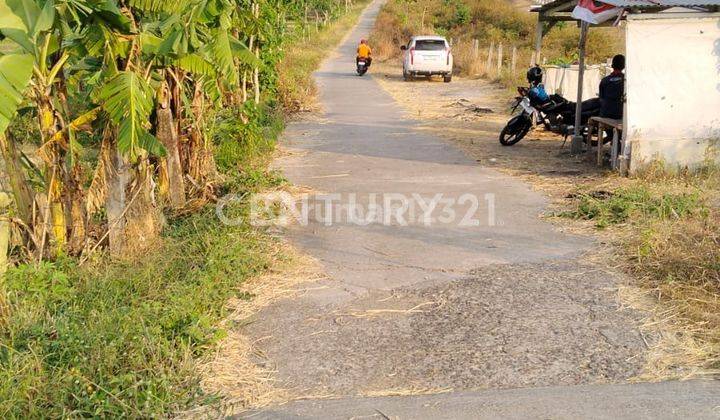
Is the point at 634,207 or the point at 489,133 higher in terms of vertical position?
the point at 489,133

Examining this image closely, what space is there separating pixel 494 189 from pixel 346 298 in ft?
13.8

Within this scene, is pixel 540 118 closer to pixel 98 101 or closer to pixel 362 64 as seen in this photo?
pixel 98 101

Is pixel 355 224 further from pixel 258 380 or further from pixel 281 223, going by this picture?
pixel 258 380

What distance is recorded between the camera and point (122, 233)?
671 cm

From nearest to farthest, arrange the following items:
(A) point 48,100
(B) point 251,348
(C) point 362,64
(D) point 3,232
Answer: (B) point 251,348 < (D) point 3,232 < (A) point 48,100 < (C) point 362,64

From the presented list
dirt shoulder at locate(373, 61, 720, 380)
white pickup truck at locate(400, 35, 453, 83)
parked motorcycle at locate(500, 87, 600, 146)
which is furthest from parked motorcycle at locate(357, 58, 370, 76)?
parked motorcycle at locate(500, 87, 600, 146)

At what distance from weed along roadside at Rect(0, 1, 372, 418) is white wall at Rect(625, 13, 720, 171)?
4875 mm

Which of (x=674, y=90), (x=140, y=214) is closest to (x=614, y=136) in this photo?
(x=674, y=90)

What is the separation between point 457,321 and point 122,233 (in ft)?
10.7

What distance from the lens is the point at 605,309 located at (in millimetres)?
5340

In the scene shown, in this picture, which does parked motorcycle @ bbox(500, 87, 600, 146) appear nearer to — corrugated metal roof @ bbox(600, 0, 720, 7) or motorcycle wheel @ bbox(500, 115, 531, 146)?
motorcycle wheel @ bbox(500, 115, 531, 146)

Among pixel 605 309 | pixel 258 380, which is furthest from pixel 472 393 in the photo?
pixel 605 309

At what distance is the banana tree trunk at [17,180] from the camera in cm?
618

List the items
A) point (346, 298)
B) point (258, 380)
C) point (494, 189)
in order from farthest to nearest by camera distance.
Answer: point (494, 189) < point (346, 298) < point (258, 380)
